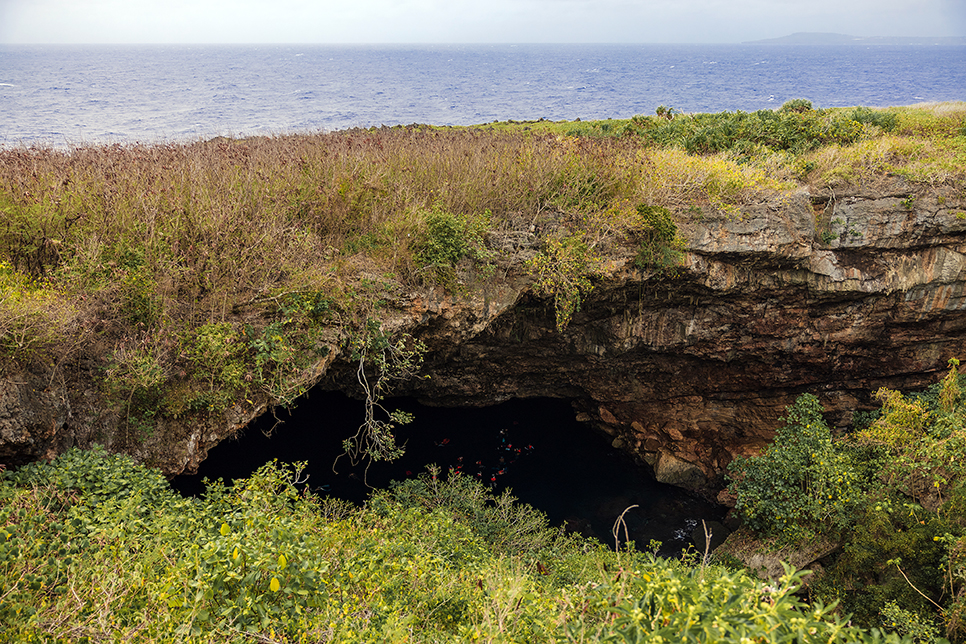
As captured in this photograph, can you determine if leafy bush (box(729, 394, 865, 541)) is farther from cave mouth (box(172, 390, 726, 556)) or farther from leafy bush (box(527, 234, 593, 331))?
leafy bush (box(527, 234, 593, 331))

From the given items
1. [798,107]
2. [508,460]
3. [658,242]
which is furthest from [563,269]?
[798,107]

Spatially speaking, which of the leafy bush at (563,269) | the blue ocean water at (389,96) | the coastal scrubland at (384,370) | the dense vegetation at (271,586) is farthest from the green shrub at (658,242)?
the blue ocean water at (389,96)

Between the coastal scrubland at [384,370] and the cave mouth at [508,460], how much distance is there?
9.34ft

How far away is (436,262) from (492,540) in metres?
5.53

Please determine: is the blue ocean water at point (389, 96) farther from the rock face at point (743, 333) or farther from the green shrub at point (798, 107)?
the rock face at point (743, 333)

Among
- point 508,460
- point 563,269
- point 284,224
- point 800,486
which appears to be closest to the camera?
point 284,224

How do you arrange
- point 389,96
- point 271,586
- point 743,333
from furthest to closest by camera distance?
point 389,96
point 743,333
point 271,586

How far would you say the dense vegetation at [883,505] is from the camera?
8.47 meters

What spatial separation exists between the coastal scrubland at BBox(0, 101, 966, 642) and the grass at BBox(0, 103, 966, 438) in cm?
5

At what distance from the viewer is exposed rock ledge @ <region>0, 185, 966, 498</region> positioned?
37.1 feet

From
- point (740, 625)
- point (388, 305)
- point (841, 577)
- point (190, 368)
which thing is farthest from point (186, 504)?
point (841, 577)

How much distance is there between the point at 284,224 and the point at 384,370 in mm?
3242

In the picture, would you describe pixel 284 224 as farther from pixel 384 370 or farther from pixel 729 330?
pixel 729 330

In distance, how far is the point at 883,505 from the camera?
9.52 meters
